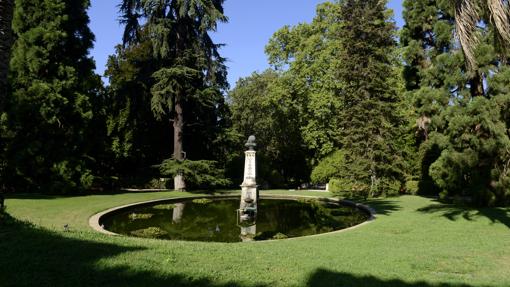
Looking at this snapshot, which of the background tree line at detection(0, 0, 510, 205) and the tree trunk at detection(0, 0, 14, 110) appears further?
the background tree line at detection(0, 0, 510, 205)

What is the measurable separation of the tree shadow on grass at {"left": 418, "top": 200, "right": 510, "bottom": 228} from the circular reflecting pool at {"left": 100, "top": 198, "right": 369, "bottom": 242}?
261 cm

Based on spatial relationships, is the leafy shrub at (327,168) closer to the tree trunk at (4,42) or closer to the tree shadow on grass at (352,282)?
the tree shadow on grass at (352,282)

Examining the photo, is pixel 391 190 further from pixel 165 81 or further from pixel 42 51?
pixel 42 51

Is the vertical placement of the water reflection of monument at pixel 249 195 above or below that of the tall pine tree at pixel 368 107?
below

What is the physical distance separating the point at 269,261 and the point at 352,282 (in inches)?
55.7

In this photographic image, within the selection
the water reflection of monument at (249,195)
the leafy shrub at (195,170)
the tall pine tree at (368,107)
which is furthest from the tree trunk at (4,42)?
the tall pine tree at (368,107)

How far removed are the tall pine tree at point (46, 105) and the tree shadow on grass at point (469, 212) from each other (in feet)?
50.3

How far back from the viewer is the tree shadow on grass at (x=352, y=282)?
5.12 metres

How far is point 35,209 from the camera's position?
12.8 metres

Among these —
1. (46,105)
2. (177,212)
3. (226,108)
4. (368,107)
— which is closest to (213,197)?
(177,212)

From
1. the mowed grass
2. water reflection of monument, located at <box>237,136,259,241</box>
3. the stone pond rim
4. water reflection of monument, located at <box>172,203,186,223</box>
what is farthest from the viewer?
water reflection of monument, located at <box>237,136,259,241</box>

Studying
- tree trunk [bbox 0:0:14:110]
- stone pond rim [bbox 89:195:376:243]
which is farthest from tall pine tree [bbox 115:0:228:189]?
tree trunk [bbox 0:0:14:110]

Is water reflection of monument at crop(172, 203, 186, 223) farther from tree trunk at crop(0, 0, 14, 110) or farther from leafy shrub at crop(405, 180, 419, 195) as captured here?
leafy shrub at crop(405, 180, 419, 195)

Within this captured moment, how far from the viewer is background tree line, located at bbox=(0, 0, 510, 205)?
1583 cm
